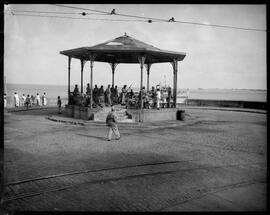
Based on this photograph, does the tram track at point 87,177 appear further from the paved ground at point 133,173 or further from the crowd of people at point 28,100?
the crowd of people at point 28,100

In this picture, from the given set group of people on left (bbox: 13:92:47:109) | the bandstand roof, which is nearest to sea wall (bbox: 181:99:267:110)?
the bandstand roof

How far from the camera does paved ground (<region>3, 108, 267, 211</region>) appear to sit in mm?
5785

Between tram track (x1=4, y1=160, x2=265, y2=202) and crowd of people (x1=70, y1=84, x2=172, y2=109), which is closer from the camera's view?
tram track (x1=4, y1=160, x2=265, y2=202)

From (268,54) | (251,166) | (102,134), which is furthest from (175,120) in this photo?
(268,54)

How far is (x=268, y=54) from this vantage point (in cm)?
451

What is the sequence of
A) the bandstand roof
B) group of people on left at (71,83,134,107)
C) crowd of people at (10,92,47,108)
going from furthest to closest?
crowd of people at (10,92,47,108) → group of people on left at (71,83,134,107) → the bandstand roof

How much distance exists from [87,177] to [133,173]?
1.27 m

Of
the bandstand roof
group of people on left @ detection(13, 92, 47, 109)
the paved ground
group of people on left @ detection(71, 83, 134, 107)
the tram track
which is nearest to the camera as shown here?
the paved ground

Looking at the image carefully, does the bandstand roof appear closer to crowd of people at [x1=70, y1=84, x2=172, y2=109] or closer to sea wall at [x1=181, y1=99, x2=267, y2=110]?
crowd of people at [x1=70, y1=84, x2=172, y2=109]

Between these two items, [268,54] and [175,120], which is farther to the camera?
[175,120]

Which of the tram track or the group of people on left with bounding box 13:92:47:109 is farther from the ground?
the group of people on left with bounding box 13:92:47:109

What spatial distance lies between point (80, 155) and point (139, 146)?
265 centimetres
